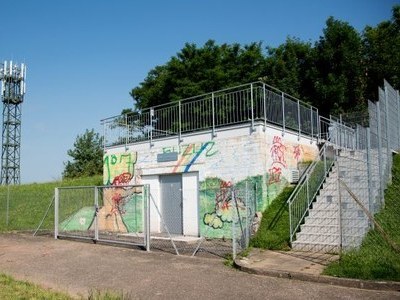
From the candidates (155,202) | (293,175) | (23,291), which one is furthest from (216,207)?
(23,291)

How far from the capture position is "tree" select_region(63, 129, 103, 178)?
4472cm

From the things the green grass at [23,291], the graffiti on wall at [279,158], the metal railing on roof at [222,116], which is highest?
the metal railing on roof at [222,116]

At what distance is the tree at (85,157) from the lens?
147 ft

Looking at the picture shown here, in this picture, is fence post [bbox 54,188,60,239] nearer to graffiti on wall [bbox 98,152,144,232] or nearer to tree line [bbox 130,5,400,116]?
graffiti on wall [bbox 98,152,144,232]

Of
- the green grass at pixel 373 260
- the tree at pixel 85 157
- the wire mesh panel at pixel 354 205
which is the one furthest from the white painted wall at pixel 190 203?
the tree at pixel 85 157

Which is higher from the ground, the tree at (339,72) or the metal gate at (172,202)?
the tree at (339,72)

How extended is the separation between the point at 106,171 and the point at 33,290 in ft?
39.0

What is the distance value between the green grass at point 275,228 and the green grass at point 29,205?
11.5 m

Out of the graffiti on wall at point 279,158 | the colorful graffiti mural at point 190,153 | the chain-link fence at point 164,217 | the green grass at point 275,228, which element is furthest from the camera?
the colorful graffiti mural at point 190,153

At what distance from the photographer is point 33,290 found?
762 cm

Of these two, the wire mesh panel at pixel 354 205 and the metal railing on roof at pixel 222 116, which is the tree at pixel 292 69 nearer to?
the metal railing on roof at pixel 222 116

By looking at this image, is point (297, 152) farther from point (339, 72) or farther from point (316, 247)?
point (339, 72)

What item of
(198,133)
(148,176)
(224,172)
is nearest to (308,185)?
(224,172)

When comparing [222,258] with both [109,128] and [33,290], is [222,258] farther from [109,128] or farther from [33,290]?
[109,128]
